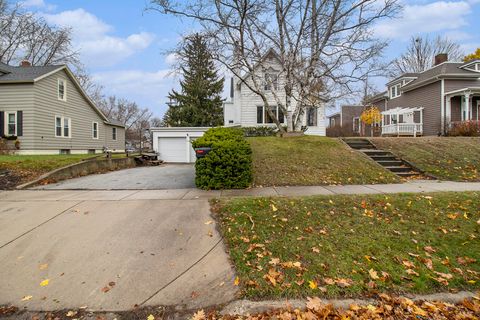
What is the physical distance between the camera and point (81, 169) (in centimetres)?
1058

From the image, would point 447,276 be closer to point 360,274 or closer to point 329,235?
point 360,274

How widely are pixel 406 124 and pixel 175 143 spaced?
18.4 meters

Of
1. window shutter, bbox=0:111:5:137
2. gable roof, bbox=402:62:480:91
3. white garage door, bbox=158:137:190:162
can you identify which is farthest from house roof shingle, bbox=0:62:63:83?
gable roof, bbox=402:62:480:91

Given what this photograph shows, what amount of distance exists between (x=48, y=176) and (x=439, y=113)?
25.1m

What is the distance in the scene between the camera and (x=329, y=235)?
4.07 metres

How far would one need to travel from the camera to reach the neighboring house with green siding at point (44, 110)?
16.7m

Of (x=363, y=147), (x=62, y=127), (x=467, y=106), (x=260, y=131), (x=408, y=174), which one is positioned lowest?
(x=408, y=174)

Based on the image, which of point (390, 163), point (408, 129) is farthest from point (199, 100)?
point (390, 163)

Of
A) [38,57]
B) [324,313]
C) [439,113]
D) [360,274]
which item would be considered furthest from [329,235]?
[38,57]

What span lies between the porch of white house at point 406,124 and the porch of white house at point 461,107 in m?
2.05

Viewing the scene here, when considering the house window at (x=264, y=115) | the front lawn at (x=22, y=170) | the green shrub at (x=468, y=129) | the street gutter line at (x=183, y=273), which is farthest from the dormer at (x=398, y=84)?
the street gutter line at (x=183, y=273)

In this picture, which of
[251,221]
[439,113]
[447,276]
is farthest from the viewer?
[439,113]

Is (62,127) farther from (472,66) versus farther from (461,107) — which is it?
(472,66)

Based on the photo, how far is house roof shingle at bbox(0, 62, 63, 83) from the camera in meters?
16.7
